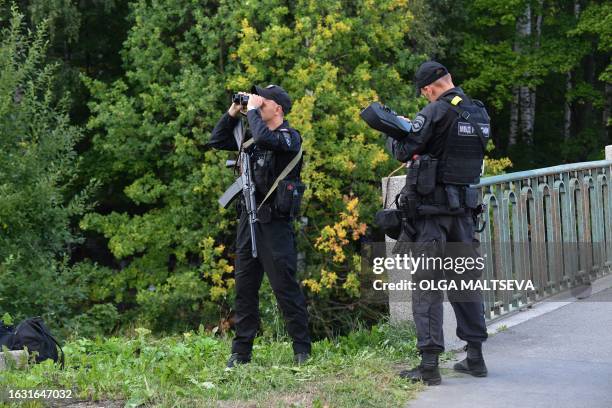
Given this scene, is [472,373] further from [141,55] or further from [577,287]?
[141,55]

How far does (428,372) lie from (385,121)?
1470 millimetres

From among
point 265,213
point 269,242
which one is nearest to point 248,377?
point 269,242

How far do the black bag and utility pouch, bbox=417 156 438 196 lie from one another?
21 cm

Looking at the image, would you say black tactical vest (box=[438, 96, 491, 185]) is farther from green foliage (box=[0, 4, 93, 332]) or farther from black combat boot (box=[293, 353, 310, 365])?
green foliage (box=[0, 4, 93, 332])

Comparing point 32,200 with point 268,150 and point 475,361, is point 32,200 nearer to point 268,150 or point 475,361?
point 268,150

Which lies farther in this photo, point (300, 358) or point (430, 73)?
point (300, 358)

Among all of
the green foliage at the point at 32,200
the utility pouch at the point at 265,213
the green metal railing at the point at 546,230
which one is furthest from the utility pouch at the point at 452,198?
the green foliage at the point at 32,200

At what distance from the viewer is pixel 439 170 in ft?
18.9

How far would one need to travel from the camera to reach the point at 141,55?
67.5 ft

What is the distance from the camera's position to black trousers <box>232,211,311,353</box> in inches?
245

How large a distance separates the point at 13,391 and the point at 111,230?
14.9 meters

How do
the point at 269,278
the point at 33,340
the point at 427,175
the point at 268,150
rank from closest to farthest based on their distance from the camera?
the point at 427,175 → the point at 268,150 → the point at 269,278 → the point at 33,340

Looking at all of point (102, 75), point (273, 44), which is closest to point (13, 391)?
point (273, 44)

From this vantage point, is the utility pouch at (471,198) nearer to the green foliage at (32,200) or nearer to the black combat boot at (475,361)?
the black combat boot at (475,361)
